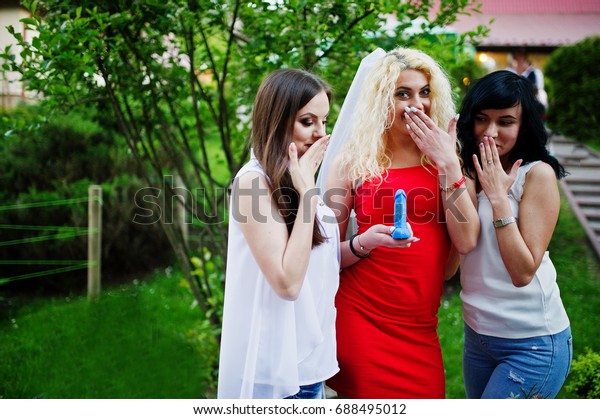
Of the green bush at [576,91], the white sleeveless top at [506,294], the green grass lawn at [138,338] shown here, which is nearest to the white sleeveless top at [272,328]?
the white sleeveless top at [506,294]

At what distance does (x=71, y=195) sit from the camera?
6.59 metres

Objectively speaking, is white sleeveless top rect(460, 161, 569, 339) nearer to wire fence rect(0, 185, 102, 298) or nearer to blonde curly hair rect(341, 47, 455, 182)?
blonde curly hair rect(341, 47, 455, 182)

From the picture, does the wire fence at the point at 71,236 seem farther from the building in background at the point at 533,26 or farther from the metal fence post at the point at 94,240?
the building in background at the point at 533,26

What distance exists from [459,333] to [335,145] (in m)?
3.04

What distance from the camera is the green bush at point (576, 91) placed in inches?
311

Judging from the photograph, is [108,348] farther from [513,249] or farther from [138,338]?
[513,249]

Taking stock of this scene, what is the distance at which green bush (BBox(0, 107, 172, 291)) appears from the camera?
6352 millimetres

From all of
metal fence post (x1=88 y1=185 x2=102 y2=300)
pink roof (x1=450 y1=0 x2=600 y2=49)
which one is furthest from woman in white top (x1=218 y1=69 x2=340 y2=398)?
metal fence post (x1=88 y1=185 x2=102 y2=300)

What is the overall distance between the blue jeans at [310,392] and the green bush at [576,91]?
705 centimetres

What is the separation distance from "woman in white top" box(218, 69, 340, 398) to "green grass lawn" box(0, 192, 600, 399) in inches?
89.7

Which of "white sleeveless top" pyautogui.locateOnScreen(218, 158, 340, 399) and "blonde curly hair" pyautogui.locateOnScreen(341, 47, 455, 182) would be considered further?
"blonde curly hair" pyautogui.locateOnScreen(341, 47, 455, 182)

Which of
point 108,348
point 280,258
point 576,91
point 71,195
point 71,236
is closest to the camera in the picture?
point 280,258

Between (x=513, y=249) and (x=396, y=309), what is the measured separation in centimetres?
50

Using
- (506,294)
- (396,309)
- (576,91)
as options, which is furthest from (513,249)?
(576,91)
